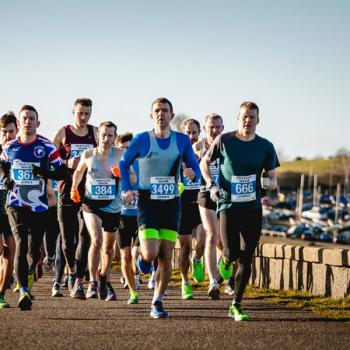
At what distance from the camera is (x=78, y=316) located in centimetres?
938

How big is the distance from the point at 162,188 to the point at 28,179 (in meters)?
1.73

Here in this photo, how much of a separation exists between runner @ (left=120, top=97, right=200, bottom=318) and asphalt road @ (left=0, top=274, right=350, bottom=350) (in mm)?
748

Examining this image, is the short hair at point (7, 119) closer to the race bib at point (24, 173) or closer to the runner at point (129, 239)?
the race bib at point (24, 173)

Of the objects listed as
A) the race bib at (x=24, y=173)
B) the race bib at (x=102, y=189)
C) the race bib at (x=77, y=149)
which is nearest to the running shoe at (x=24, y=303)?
the race bib at (x=24, y=173)

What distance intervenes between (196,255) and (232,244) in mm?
3443

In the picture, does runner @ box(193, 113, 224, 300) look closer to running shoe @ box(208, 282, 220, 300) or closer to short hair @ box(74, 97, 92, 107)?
running shoe @ box(208, 282, 220, 300)

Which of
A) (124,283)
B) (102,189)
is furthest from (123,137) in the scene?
(124,283)

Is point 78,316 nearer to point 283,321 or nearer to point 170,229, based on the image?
point 170,229

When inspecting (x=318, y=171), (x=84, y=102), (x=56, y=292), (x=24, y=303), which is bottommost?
(x=318, y=171)

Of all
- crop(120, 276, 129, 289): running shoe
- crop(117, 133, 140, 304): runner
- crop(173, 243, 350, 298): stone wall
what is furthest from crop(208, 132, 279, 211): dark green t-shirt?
crop(120, 276, 129, 289): running shoe

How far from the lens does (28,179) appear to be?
10188 mm

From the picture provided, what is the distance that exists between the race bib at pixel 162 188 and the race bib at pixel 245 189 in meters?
0.71

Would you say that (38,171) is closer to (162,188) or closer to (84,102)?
(162,188)

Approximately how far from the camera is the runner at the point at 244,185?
9.55 metres
